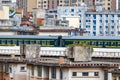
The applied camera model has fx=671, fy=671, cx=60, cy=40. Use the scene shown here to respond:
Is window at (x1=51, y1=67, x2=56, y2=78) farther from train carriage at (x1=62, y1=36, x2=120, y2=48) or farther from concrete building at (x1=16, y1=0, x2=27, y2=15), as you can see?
concrete building at (x1=16, y1=0, x2=27, y2=15)

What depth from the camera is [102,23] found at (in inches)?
4473

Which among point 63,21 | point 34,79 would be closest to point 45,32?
point 63,21

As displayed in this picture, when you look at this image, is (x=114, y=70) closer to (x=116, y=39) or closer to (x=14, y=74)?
(x=14, y=74)

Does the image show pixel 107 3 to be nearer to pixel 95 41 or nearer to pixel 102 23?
pixel 102 23

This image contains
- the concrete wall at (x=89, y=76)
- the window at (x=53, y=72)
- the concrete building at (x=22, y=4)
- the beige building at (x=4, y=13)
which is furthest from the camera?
the concrete building at (x=22, y=4)

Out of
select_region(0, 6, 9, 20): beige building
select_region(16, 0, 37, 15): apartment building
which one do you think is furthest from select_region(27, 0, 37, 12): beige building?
select_region(0, 6, 9, 20): beige building

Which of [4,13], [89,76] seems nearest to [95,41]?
[89,76]

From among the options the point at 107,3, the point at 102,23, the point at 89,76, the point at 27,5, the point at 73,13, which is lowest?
the point at 102,23

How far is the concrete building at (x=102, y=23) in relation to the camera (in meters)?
113

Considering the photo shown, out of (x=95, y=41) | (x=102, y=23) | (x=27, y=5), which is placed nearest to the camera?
(x=95, y=41)

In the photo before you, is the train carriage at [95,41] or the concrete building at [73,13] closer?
the train carriage at [95,41]

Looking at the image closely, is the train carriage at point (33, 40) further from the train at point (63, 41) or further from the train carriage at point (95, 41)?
the train carriage at point (95, 41)

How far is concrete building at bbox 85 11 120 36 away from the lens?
113 meters

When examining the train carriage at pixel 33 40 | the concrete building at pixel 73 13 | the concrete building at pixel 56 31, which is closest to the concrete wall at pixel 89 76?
the train carriage at pixel 33 40
